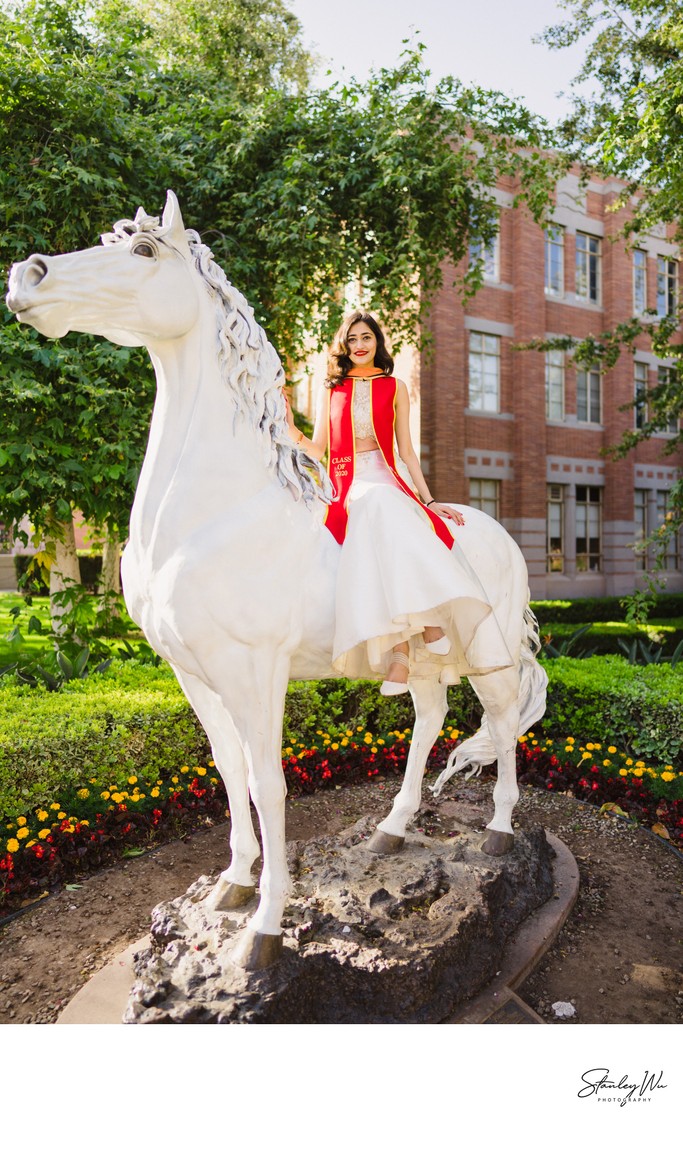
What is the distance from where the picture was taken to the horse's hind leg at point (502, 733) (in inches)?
129

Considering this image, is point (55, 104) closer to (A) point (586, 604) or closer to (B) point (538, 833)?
(B) point (538, 833)

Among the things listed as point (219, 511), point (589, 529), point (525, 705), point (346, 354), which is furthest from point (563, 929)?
point (589, 529)

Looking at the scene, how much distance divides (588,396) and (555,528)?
132 inches

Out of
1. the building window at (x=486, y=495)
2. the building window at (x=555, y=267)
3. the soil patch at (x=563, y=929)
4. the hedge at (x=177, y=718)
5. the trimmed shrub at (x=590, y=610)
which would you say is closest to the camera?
the soil patch at (x=563, y=929)

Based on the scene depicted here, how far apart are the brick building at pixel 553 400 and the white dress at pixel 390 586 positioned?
11758 mm

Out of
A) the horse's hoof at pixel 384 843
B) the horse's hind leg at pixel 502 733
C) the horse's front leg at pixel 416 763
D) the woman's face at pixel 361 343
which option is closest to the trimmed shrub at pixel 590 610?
the horse's hind leg at pixel 502 733

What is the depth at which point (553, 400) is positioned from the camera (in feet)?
53.5

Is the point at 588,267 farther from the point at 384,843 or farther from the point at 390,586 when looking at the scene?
the point at 390,586

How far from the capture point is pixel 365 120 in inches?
272

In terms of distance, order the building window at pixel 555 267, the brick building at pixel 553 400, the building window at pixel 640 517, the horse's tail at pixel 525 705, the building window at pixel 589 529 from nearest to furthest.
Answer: the horse's tail at pixel 525 705 → the brick building at pixel 553 400 → the building window at pixel 555 267 → the building window at pixel 589 529 → the building window at pixel 640 517

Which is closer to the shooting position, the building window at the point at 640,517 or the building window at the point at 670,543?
the building window at the point at 640,517

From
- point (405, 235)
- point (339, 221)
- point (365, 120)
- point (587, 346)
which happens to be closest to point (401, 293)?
point (405, 235)

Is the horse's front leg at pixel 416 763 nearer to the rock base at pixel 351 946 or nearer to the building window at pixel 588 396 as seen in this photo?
the rock base at pixel 351 946

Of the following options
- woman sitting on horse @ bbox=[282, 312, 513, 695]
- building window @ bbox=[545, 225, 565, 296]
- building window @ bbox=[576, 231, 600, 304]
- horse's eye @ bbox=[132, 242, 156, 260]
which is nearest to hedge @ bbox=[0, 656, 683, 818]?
woman sitting on horse @ bbox=[282, 312, 513, 695]
